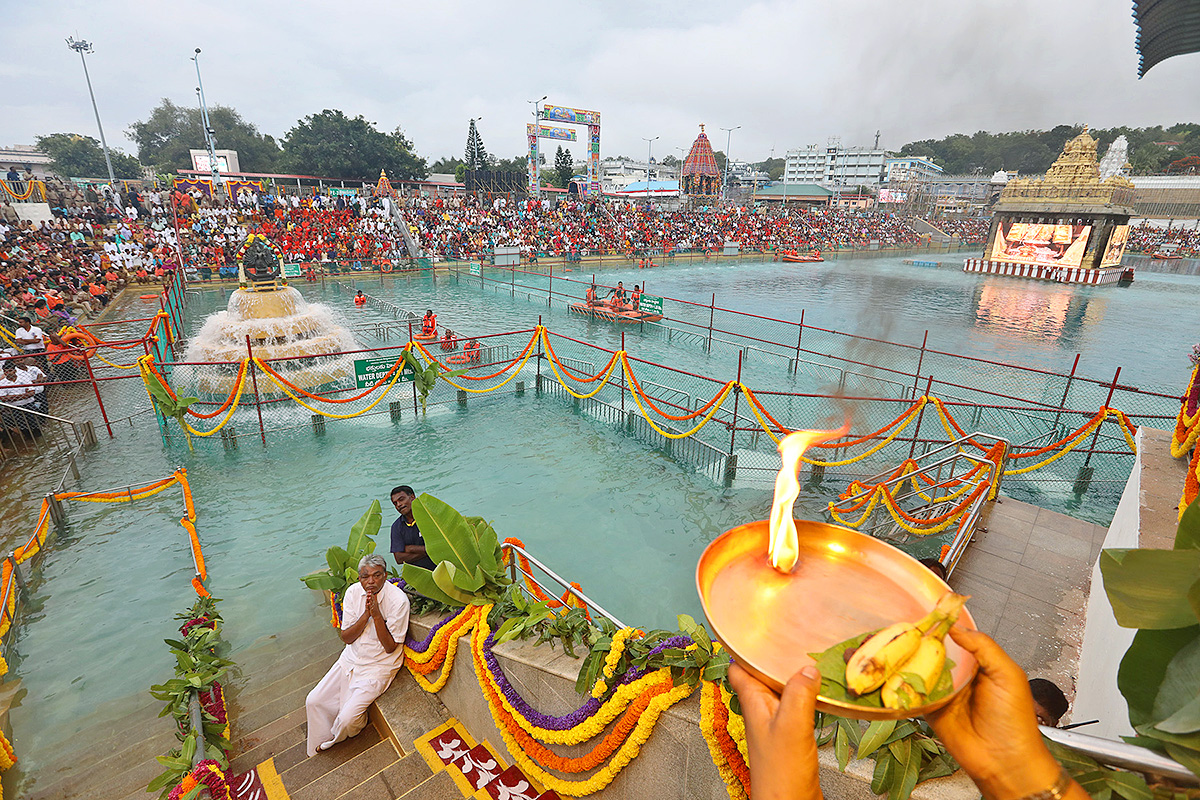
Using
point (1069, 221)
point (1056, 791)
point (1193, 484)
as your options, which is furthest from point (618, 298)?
point (1069, 221)

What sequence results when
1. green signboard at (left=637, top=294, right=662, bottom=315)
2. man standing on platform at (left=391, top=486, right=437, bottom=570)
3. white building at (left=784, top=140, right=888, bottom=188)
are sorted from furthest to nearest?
white building at (left=784, top=140, right=888, bottom=188)
green signboard at (left=637, top=294, right=662, bottom=315)
man standing on platform at (left=391, top=486, right=437, bottom=570)

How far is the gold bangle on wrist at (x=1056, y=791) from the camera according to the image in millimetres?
938

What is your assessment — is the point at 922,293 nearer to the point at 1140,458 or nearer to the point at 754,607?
the point at 1140,458

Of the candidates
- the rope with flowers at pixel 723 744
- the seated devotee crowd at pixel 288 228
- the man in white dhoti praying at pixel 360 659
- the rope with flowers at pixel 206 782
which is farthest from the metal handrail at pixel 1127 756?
the seated devotee crowd at pixel 288 228

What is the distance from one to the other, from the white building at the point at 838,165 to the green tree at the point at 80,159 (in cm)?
10342

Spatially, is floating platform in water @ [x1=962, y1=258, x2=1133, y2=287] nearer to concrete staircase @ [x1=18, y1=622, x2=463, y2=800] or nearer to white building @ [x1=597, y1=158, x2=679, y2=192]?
concrete staircase @ [x1=18, y1=622, x2=463, y2=800]

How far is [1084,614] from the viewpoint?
18.2 feet

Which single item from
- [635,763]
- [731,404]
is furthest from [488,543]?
[731,404]

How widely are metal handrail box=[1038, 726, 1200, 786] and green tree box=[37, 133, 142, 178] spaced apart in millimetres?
78607

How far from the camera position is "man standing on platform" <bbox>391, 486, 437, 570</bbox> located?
233 inches

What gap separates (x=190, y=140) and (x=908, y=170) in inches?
4642

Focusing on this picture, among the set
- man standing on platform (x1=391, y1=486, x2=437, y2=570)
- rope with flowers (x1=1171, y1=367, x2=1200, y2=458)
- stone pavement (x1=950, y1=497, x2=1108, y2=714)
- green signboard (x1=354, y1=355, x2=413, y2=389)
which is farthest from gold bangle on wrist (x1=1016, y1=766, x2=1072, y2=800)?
green signboard (x1=354, y1=355, x2=413, y2=389)

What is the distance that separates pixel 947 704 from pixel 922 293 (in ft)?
133

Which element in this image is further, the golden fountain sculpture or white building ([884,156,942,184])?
white building ([884,156,942,184])
